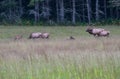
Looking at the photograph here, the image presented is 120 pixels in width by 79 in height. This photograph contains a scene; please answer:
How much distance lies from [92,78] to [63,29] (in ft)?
111

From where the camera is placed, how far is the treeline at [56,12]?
1859 inches

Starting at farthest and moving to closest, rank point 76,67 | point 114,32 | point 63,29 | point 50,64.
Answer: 1. point 63,29
2. point 114,32
3. point 50,64
4. point 76,67

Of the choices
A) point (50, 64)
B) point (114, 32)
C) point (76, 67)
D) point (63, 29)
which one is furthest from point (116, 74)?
point (63, 29)

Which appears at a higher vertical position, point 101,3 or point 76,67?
point 76,67

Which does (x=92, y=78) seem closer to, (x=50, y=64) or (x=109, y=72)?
(x=109, y=72)

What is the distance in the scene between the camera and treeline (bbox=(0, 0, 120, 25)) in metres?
47.2

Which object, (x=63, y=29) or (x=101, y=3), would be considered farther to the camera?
(x=101, y=3)

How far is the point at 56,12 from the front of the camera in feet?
168

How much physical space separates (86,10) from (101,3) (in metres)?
2.93

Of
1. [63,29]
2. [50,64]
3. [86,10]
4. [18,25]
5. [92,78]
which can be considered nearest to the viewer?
[92,78]

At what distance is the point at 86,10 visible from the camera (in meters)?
51.8

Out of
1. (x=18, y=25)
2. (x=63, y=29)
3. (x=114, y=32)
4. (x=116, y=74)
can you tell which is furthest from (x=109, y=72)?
(x=18, y=25)

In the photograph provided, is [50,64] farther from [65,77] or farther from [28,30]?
[28,30]

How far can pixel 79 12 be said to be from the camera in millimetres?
52250
